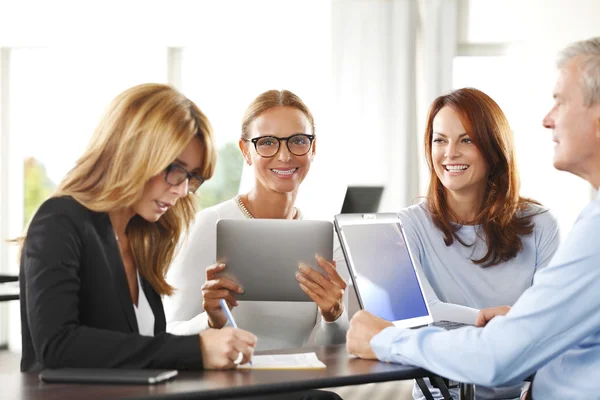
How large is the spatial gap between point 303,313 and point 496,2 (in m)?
4.26

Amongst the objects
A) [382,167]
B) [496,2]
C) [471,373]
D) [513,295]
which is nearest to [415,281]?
[513,295]

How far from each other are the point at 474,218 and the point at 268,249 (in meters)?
0.83

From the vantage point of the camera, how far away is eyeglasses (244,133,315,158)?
109 inches

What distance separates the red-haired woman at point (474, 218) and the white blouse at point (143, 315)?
912 millimetres

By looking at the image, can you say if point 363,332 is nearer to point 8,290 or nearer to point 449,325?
point 449,325

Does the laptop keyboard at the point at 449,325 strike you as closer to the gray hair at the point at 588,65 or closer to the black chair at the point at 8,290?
the gray hair at the point at 588,65

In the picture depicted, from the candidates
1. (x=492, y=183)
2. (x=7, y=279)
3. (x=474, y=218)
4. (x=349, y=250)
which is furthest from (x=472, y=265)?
(x=7, y=279)

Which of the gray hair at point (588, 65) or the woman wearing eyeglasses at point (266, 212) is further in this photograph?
the woman wearing eyeglasses at point (266, 212)

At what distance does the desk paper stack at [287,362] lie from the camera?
178 centimetres

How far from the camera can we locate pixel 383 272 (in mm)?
2221

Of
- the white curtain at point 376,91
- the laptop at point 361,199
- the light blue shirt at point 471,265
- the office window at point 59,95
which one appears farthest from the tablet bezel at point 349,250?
the office window at point 59,95

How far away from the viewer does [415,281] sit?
7.61 feet

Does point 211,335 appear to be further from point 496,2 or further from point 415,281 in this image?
point 496,2

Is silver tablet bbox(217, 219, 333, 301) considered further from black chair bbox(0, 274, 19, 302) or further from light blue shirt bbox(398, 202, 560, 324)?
black chair bbox(0, 274, 19, 302)
